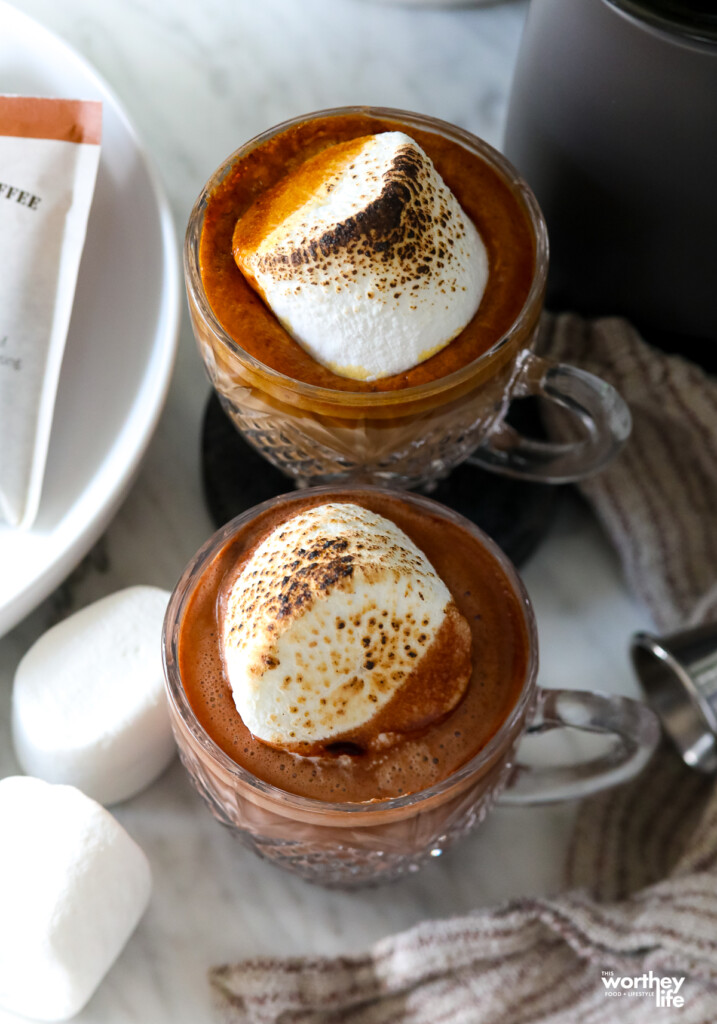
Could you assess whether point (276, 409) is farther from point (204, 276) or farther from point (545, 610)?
point (545, 610)

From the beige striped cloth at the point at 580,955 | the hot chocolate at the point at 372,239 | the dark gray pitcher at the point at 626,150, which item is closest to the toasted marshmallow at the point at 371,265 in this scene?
the hot chocolate at the point at 372,239

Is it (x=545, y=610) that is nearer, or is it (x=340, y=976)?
(x=340, y=976)

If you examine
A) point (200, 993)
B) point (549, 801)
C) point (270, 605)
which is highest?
point (270, 605)

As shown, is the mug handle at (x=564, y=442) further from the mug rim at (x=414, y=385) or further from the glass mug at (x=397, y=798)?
the glass mug at (x=397, y=798)

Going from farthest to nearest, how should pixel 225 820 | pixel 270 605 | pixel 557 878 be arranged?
pixel 557 878
pixel 225 820
pixel 270 605

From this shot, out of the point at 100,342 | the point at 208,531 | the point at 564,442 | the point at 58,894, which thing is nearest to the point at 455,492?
the point at 564,442

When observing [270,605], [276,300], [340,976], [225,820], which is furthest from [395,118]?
[340,976]

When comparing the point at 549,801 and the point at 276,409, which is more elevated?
the point at 276,409
